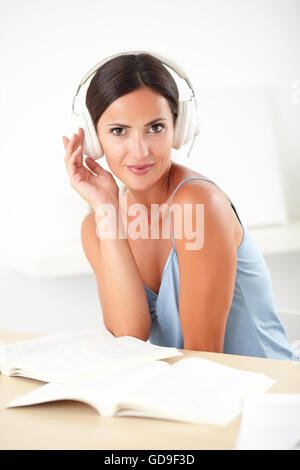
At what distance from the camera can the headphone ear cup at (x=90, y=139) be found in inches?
50.8

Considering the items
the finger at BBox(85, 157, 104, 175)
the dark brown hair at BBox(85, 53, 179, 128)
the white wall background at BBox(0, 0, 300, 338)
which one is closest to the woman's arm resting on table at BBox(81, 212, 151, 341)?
the finger at BBox(85, 157, 104, 175)

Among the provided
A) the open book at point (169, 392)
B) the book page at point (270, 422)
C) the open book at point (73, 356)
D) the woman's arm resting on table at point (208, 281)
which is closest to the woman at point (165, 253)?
the woman's arm resting on table at point (208, 281)

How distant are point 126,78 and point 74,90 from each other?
1707mm

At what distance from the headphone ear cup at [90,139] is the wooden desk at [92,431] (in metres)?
0.71

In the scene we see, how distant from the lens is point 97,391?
0.72 meters

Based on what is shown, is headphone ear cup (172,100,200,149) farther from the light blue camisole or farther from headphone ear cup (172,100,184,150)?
the light blue camisole

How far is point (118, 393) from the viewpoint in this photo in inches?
27.9

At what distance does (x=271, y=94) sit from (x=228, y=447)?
8.33 feet

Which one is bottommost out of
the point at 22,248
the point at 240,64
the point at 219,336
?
A: the point at 219,336

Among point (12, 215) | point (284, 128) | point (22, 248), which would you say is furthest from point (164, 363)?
point (284, 128)

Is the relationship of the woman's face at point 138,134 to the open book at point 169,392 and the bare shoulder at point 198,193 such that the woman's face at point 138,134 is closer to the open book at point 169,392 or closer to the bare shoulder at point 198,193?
the bare shoulder at point 198,193

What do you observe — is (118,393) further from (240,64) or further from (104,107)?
(240,64)

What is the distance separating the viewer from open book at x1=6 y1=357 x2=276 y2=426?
0.67 meters
